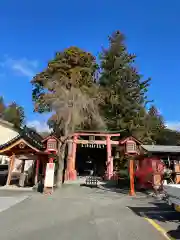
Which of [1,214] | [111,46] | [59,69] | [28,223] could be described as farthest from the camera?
[111,46]

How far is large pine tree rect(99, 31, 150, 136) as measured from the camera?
28250 millimetres

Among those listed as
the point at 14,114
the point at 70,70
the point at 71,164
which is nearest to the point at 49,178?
the point at 71,164

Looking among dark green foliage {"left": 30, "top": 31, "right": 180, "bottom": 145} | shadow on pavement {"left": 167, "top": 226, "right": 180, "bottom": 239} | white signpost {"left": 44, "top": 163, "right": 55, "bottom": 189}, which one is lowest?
shadow on pavement {"left": 167, "top": 226, "right": 180, "bottom": 239}

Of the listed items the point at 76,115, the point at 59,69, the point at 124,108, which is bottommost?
the point at 76,115

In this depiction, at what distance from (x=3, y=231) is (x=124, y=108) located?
2460 centimetres

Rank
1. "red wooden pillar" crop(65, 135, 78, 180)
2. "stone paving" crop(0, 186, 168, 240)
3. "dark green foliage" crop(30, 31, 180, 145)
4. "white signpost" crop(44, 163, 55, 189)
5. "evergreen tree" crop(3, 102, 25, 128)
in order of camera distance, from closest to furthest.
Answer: "stone paving" crop(0, 186, 168, 240)
"white signpost" crop(44, 163, 55, 189)
"red wooden pillar" crop(65, 135, 78, 180)
"dark green foliage" crop(30, 31, 180, 145)
"evergreen tree" crop(3, 102, 25, 128)

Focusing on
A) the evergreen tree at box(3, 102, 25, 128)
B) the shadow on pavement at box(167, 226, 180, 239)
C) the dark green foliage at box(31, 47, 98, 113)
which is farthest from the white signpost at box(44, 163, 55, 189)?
the evergreen tree at box(3, 102, 25, 128)

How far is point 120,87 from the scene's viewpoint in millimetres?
29734

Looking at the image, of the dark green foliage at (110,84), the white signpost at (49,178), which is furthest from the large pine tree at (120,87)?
the white signpost at (49,178)

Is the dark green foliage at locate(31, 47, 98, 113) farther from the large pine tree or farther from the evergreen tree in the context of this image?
the evergreen tree

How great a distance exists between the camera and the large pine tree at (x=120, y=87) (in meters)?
28.2

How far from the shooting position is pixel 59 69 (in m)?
28.2

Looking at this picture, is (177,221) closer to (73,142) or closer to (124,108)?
(73,142)

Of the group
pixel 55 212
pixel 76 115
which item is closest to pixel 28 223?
pixel 55 212
